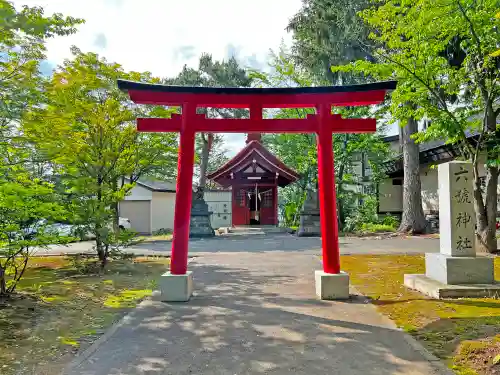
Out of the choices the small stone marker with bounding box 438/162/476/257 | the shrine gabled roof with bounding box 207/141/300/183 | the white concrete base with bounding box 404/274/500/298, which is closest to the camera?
the white concrete base with bounding box 404/274/500/298

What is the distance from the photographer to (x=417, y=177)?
65.2ft

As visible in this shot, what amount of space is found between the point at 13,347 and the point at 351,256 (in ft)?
33.2

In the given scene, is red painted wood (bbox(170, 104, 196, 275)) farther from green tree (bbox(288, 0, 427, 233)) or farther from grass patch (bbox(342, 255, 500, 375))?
green tree (bbox(288, 0, 427, 233))

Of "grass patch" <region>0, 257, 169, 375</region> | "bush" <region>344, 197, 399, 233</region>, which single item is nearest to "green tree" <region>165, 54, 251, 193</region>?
"bush" <region>344, 197, 399, 233</region>

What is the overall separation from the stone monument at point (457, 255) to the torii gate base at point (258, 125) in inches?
72.1

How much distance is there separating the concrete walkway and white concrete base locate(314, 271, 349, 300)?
229mm

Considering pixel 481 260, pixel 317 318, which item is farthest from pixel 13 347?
pixel 481 260

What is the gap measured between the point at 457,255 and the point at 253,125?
4686 millimetres

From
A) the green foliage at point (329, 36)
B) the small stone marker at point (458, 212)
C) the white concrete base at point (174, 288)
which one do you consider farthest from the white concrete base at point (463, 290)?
the green foliage at point (329, 36)

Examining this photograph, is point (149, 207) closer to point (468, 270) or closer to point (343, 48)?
point (343, 48)

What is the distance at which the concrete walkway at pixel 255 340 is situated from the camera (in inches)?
158

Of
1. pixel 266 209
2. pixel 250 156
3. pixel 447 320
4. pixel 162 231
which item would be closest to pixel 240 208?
pixel 266 209

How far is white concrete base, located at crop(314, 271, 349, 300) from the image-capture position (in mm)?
6969

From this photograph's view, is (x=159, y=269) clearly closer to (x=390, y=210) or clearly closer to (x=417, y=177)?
(x=417, y=177)
